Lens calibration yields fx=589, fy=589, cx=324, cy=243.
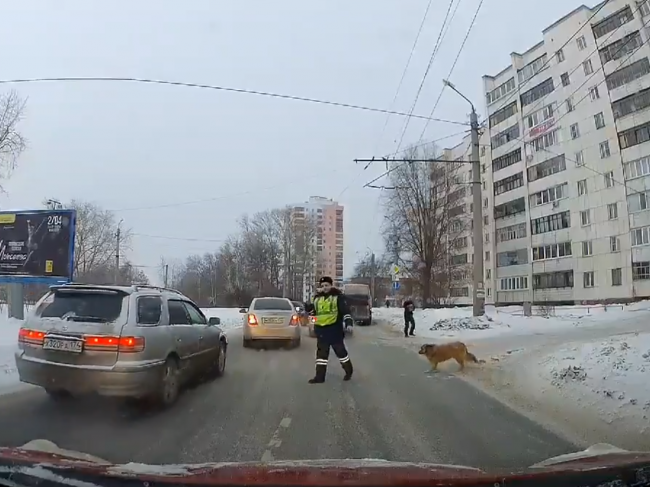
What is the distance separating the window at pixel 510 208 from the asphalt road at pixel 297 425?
177 feet

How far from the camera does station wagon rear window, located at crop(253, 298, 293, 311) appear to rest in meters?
16.8

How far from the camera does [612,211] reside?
4731cm

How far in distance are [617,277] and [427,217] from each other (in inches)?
633

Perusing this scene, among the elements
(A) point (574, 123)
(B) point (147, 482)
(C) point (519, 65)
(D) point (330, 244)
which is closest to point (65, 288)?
(B) point (147, 482)

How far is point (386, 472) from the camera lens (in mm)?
3129

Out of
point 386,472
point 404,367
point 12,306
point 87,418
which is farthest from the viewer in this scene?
point 12,306

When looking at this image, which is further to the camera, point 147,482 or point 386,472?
point 386,472

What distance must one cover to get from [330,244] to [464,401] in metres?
75.5

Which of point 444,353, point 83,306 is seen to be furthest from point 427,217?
point 83,306

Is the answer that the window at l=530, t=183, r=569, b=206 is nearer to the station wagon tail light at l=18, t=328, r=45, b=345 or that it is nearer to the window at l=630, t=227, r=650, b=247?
the window at l=630, t=227, r=650, b=247

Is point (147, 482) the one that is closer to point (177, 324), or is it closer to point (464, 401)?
point (177, 324)

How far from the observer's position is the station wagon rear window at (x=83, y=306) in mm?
7016

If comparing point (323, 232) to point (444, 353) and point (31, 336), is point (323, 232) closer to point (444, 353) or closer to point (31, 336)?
point (444, 353)

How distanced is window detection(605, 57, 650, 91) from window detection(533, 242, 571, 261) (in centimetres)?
1419
